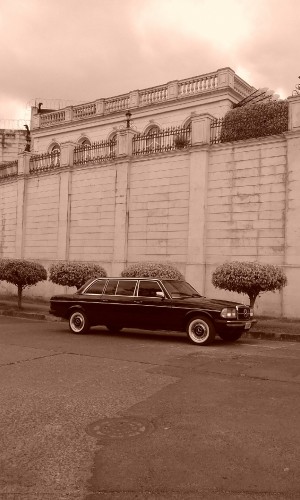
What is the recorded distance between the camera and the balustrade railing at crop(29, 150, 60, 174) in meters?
23.4

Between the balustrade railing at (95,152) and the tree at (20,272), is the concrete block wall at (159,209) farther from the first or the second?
the tree at (20,272)

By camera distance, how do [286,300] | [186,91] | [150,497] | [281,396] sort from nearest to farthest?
[150,497], [281,396], [286,300], [186,91]

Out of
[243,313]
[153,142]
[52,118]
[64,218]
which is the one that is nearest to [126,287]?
[243,313]

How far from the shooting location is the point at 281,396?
6438 mm

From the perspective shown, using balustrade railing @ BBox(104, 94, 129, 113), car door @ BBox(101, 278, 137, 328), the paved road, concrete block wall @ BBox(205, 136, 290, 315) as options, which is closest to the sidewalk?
concrete block wall @ BBox(205, 136, 290, 315)

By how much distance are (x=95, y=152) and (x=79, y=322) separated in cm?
1096

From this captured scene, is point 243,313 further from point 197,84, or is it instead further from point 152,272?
point 197,84

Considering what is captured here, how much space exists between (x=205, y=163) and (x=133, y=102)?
10.6m

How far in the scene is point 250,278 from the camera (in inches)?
537

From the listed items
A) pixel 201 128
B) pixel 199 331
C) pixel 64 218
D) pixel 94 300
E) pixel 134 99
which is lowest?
pixel 199 331

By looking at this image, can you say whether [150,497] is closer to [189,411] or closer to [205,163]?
[189,411]

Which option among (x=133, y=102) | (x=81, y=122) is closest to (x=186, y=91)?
(x=133, y=102)

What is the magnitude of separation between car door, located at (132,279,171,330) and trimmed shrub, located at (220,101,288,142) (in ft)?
26.4

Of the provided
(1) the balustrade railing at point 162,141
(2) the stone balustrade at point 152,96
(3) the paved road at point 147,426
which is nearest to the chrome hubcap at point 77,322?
(3) the paved road at point 147,426
